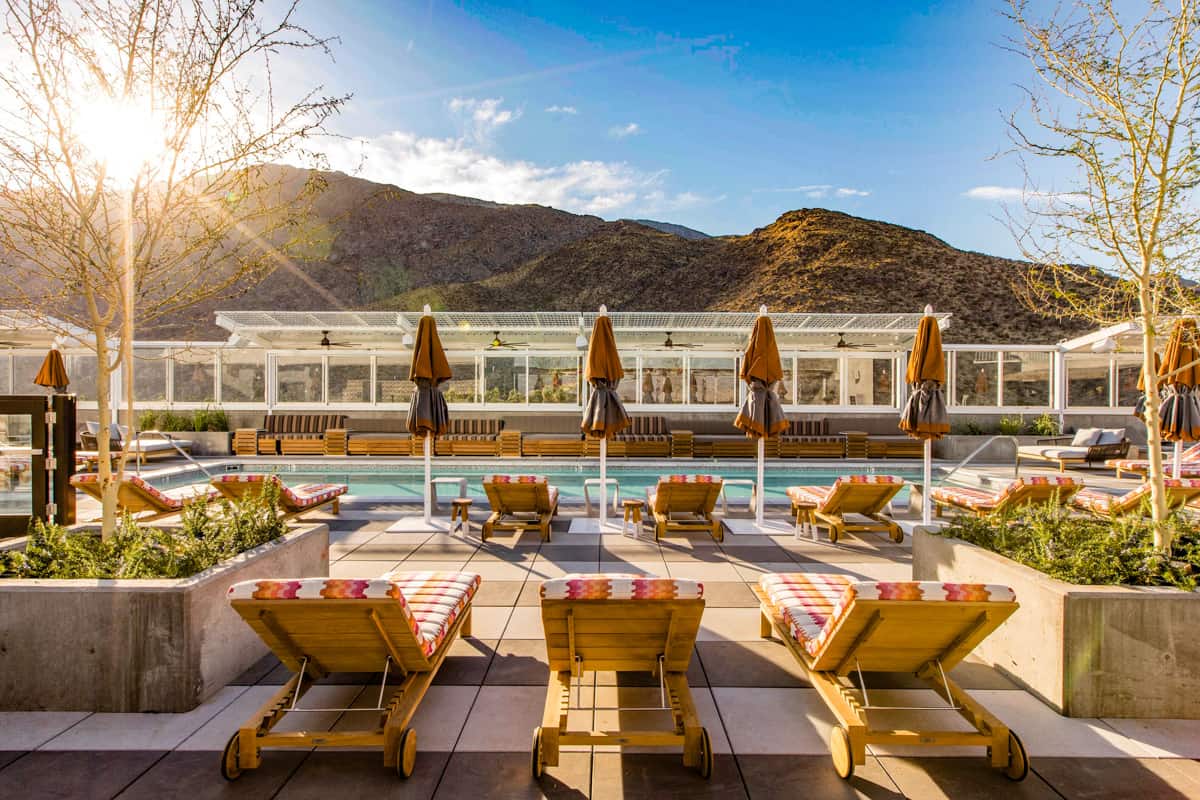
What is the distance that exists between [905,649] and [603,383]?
13.7 feet

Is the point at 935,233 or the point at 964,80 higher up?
the point at 935,233

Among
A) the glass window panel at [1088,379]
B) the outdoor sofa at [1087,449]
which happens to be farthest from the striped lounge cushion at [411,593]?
the glass window panel at [1088,379]

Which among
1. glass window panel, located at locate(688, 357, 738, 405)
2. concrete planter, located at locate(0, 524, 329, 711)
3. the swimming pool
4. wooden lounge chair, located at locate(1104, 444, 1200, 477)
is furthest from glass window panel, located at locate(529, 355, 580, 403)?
concrete planter, located at locate(0, 524, 329, 711)

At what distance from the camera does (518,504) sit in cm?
578

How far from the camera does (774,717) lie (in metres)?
2.42

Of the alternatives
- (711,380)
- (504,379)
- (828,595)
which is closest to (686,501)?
(828,595)

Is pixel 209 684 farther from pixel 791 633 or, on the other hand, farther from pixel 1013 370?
pixel 1013 370

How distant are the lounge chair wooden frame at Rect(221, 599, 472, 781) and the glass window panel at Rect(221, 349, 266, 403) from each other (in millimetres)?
14540

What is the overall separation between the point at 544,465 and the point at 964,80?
9293mm

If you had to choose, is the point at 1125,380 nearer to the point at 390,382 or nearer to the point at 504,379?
the point at 504,379

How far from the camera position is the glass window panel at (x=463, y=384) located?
48.7 ft

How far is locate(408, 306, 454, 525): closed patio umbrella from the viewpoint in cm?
575

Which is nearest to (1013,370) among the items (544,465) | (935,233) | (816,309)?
(544,465)

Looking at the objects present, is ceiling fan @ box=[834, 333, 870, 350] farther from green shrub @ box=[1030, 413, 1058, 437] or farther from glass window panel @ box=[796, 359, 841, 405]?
green shrub @ box=[1030, 413, 1058, 437]
